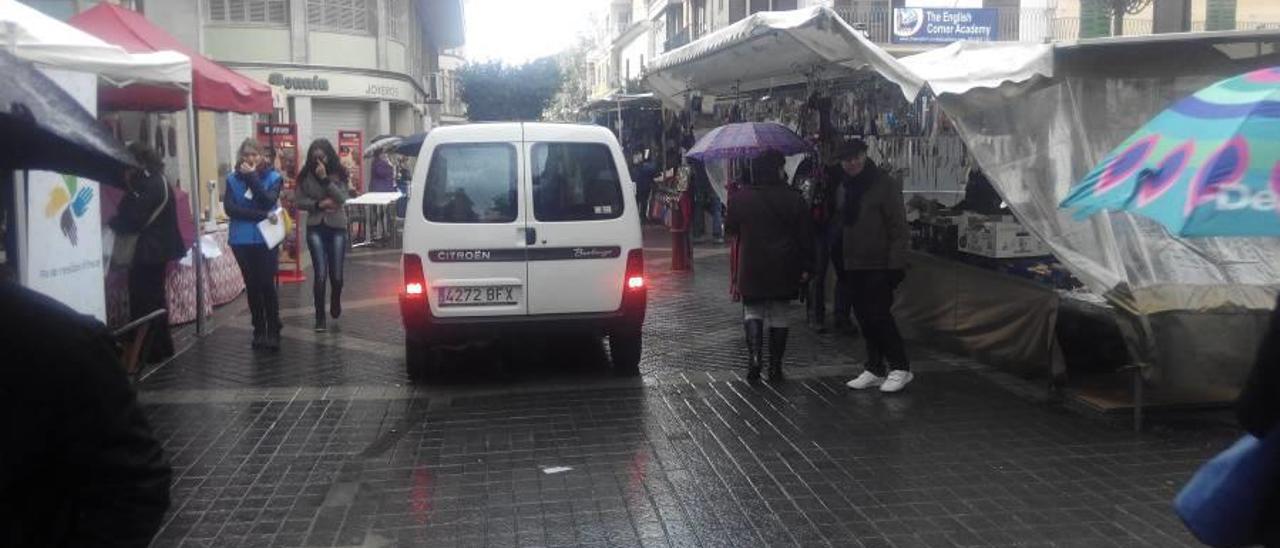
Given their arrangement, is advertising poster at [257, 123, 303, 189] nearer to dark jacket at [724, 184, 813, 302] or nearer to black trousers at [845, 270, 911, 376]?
dark jacket at [724, 184, 813, 302]

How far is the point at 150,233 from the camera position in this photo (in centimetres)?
866

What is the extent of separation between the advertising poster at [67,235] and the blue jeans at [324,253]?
2.35 metres

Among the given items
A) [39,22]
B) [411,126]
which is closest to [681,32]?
[411,126]

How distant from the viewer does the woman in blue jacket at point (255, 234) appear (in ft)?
29.2

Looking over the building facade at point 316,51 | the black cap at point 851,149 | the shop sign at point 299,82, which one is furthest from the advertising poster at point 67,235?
the shop sign at point 299,82

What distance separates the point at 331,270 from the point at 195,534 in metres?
5.64

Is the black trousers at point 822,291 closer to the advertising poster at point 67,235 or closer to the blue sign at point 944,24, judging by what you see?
the advertising poster at point 67,235

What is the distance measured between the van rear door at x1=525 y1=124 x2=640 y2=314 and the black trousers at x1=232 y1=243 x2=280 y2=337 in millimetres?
2823

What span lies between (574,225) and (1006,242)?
3225 mm

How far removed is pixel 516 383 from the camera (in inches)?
310

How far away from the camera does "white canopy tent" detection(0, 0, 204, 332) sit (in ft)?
20.6

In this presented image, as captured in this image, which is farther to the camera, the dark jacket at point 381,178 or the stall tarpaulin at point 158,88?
the dark jacket at point 381,178

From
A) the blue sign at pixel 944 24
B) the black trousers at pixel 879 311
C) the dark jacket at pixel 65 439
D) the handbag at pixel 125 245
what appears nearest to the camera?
the dark jacket at pixel 65 439

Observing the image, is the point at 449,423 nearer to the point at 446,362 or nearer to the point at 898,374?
the point at 446,362
